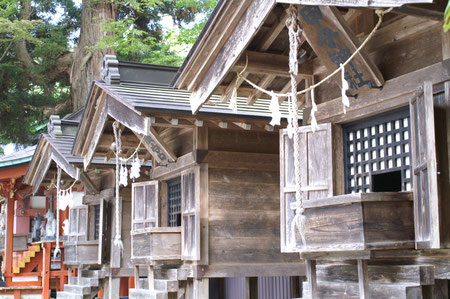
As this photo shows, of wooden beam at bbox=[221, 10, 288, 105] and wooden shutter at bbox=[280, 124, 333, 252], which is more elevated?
wooden beam at bbox=[221, 10, 288, 105]

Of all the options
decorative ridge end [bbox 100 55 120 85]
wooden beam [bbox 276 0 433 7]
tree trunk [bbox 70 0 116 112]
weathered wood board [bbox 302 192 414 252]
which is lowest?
weathered wood board [bbox 302 192 414 252]

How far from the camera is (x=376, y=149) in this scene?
7.39 metres

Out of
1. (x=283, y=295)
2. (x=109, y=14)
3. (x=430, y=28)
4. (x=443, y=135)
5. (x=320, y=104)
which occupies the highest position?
(x=109, y=14)

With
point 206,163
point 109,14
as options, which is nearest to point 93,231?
point 206,163

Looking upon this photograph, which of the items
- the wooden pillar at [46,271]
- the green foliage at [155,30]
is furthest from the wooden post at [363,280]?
the green foliage at [155,30]

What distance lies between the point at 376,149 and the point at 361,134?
0.40 metres

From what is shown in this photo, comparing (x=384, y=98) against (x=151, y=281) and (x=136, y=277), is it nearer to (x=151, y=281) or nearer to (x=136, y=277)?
(x=151, y=281)

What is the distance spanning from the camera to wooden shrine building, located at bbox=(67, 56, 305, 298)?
35.4ft

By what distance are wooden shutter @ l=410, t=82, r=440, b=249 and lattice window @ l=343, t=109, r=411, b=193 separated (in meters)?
0.57

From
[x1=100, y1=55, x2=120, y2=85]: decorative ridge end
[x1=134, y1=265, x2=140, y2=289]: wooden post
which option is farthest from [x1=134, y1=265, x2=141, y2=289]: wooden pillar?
[x1=100, y1=55, x2=120, y2=85]: decorative ridge end

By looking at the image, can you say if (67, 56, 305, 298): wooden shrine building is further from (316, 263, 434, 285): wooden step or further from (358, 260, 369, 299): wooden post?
(358, 260, 369, 299): wooden post

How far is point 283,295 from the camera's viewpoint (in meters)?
15.1

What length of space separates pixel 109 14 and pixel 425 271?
65.0 ft

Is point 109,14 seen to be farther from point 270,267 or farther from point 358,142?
point 358,142
